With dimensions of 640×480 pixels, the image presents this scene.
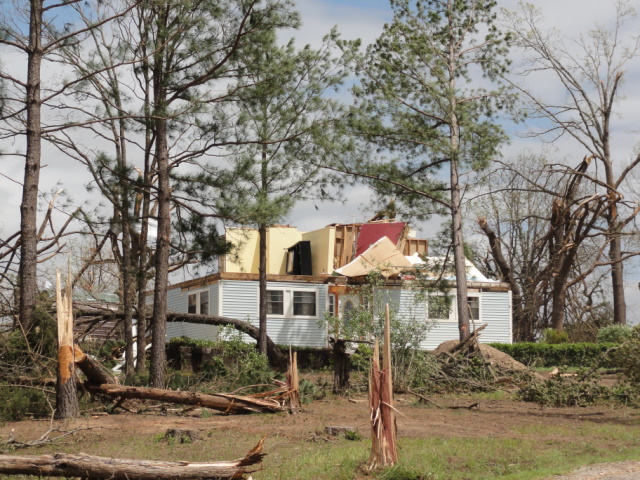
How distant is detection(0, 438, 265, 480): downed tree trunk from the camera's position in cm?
696

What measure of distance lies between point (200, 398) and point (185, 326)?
56.5ft

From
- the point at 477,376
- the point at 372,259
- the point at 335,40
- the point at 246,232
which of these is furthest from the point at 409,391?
the point at 372,259

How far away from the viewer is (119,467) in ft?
23.1

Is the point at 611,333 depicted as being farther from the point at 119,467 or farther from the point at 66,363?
the point at 119,467

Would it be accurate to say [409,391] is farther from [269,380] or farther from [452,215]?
[452,215]

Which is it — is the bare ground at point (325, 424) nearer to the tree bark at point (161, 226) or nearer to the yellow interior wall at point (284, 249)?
the tree bark at point (161, 226)

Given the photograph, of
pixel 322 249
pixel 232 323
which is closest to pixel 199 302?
pixel 322 249

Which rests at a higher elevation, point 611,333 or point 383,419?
point 611,333

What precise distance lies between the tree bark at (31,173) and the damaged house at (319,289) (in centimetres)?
1115

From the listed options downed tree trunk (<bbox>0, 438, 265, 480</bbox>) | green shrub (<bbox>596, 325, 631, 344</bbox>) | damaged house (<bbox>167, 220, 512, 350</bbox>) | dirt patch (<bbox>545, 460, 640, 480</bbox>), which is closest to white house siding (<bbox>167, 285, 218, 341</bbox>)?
damaged house (<bbox>167, 220, 512, 350</bbox>)

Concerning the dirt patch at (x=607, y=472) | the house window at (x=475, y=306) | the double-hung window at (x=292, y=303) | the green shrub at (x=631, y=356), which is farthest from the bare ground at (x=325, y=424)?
the house window at (x=475, y=306)

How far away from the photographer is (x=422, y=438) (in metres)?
10.6

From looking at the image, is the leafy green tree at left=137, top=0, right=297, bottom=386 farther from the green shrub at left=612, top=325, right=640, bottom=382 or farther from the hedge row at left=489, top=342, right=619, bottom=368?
the hedge row at left=489, top=342, right=619, bottom=368

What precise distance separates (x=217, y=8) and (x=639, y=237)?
20.2 m
